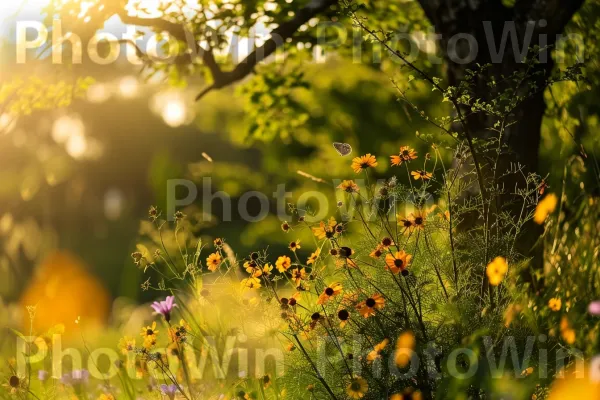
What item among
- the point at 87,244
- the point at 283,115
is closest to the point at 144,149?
the point at 87,244

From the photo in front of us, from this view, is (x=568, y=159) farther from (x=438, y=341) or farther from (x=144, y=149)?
(x=144, y=149)

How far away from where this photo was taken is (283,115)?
743 centimetres

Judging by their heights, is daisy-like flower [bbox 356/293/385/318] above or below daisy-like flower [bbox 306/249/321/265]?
above

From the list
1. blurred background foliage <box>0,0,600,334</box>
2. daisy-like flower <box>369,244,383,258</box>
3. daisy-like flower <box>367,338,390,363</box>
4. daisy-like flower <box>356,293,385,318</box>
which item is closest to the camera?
daisy-like flower <box>367,338,390,363</box>

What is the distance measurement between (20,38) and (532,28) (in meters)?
4.09

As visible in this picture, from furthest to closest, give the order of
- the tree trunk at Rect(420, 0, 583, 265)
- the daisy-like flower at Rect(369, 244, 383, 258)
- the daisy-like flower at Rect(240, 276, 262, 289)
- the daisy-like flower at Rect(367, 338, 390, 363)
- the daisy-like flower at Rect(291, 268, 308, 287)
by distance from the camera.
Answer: the tree trunk at Rect(420, 0, 583, 265) → the daisy-like flower at Rect(240, 276, 262, 289) → the daisy-like flower at Rect(291, 268, 308, 287) → the daisy-like flower at Rect(369, 244, 383, 258) → the daisy-like flower at Rect(367, 338, 390, 363)

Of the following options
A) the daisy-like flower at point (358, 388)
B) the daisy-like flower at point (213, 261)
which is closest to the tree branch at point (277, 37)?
the daisy-like flower at point (213, 261)

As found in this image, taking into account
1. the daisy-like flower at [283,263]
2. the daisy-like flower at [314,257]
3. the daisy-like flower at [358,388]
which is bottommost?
the daisy-like flower at [358,388]

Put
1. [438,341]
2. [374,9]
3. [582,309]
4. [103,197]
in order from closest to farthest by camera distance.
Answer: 1. [438,341]
2. [582,309]
3. [374,9]
4. [103,197]

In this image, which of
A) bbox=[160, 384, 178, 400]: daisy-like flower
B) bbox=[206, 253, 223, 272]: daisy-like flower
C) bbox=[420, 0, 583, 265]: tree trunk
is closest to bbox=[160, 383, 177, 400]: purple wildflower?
Result: bbox=[160, 384, 178, 400]: daisy-like flower

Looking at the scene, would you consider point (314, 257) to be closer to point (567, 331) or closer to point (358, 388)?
point (358, 388)

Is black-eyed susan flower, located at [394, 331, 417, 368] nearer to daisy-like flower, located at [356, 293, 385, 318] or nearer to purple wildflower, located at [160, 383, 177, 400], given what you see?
daisy-like flower, located at [356, 293, 385, 318]

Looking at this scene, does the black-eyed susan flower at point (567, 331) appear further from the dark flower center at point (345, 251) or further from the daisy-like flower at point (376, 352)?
the dark flower center at point (345, 251)

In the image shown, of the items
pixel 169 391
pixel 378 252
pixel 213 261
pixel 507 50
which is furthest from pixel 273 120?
pixel 378 252
